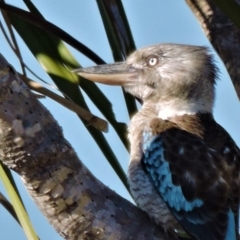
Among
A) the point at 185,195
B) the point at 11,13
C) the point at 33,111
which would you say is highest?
the point at 11,13

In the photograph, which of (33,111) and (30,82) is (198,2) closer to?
(30,82)

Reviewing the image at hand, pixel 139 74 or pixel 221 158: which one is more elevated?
pixel 139 74

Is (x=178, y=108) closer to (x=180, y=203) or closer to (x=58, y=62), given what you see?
(x=180, y=203)

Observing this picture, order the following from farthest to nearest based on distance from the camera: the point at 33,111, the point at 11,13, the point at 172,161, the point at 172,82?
the point at 172,82 → the point at 172,161 → the point at 11,13 → the point at 33,111

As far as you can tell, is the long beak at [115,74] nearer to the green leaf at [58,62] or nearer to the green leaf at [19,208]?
the green leaf at [58,62]

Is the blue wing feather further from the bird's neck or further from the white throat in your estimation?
the white throat

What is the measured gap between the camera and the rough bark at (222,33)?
2.63 metres

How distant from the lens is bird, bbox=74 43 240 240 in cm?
245

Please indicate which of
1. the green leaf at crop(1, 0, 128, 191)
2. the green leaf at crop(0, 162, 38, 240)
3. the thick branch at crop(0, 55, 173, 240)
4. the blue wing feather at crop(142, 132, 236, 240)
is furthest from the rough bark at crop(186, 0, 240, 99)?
the green leaf at crop(0, 162, 38, 240)

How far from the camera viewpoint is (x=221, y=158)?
2656 millimetres

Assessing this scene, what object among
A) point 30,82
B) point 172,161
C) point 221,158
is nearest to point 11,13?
point 30,82

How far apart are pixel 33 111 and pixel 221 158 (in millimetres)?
1260

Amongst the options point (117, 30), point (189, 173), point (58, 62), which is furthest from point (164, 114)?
point (58, 62)

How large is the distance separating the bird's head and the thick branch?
1466 mm
